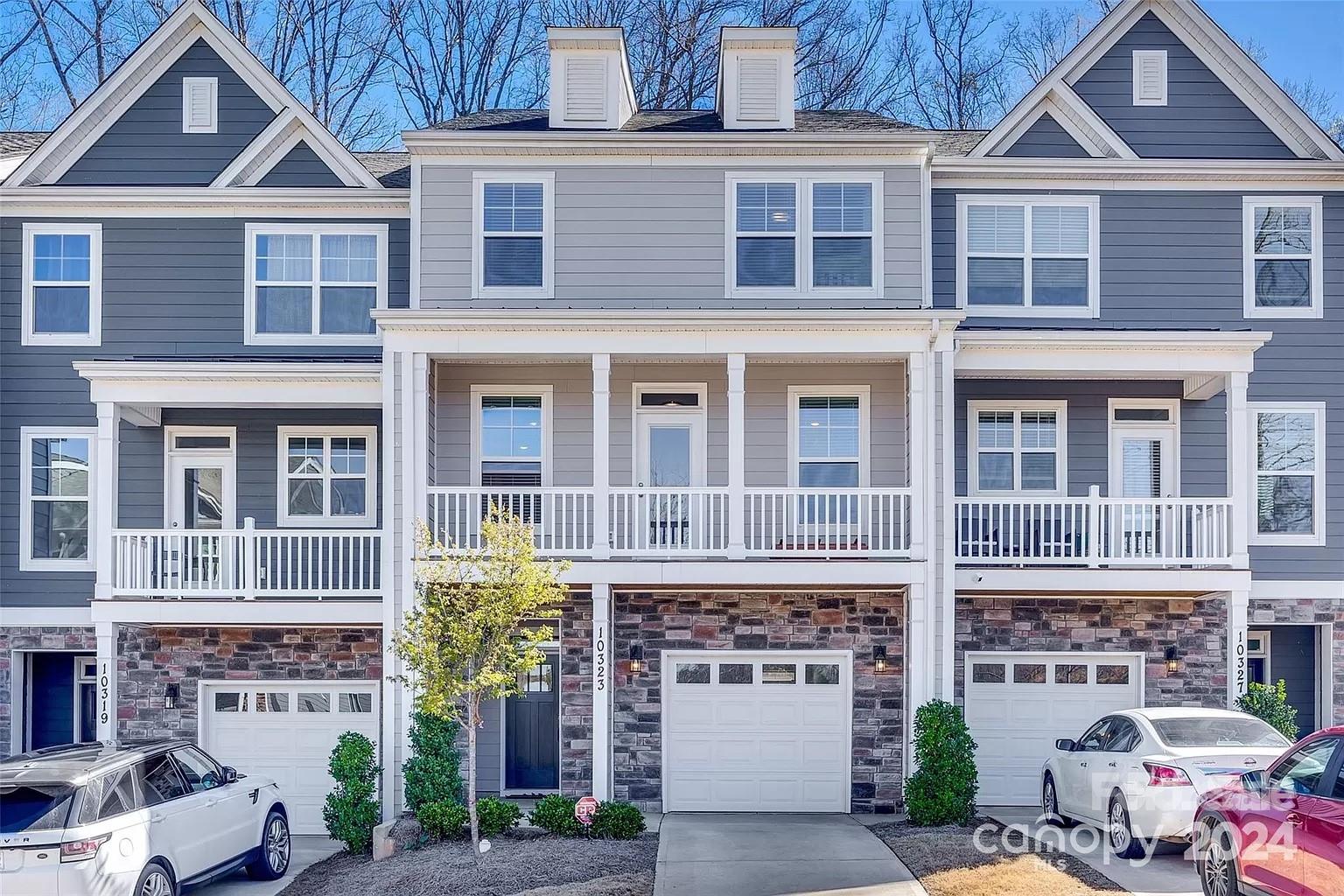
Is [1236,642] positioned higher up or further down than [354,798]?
higher up

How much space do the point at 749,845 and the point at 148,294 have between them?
10.5 meters

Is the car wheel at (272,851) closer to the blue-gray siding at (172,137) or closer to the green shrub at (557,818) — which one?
the green shrub at (557,818)

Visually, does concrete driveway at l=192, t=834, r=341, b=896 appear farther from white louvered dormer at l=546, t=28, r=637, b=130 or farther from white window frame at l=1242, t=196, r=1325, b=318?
white window frame at l=1242, t=196, r=1325, b=318

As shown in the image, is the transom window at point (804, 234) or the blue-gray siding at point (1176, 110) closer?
the transom window at point (804, 234)

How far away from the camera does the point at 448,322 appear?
15.2 meters

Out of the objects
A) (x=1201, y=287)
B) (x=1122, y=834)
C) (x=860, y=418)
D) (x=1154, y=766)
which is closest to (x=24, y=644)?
(x=860, y=418)

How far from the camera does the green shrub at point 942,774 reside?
14109mm

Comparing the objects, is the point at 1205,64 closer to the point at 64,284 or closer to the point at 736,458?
the point at 736,458

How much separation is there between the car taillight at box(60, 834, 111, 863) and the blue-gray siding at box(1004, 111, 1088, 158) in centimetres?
1344

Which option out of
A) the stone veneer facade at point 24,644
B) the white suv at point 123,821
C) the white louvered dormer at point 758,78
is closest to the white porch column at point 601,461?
the white louvered dormer at point 758,78

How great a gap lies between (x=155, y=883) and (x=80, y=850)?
102 centimetres

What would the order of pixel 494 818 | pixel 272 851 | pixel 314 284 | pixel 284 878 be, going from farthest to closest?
1. pixel 314 284
2. pixel 494 818
3. pixel 284 878
4. pixel 272 851

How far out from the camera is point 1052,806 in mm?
14398

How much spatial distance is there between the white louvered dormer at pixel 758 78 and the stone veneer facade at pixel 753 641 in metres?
6.09
